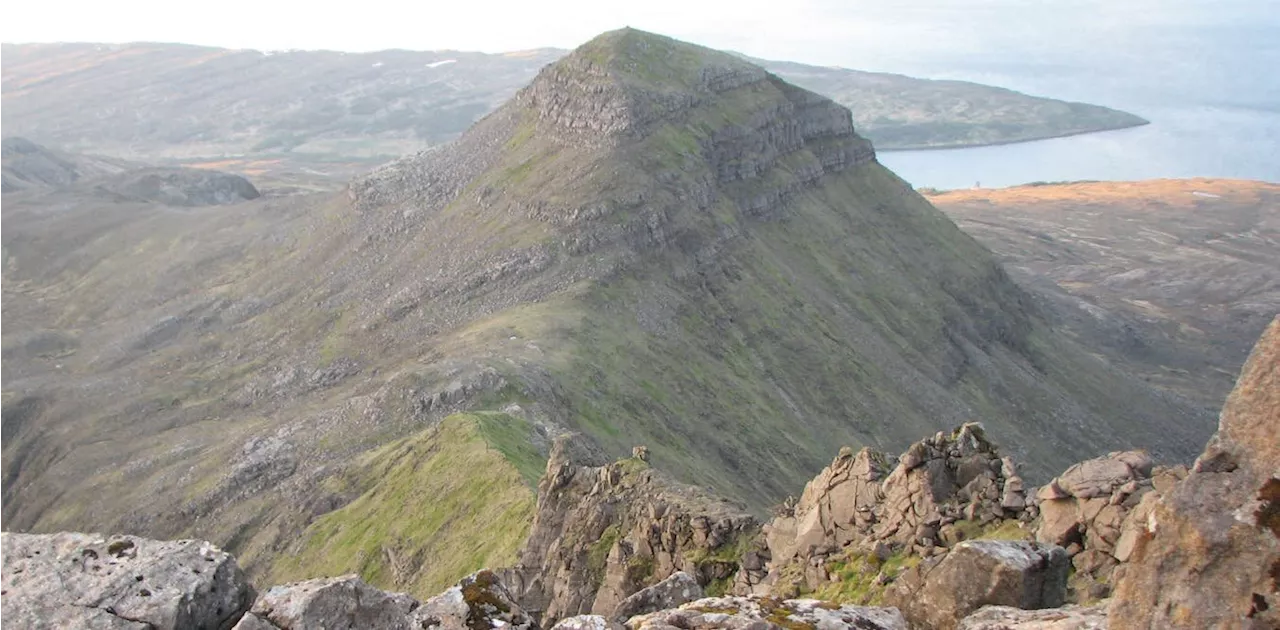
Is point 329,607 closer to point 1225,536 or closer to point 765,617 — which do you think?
point 765,617

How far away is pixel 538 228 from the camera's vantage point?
102m

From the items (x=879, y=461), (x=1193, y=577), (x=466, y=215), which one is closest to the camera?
(x=1193, y=577)

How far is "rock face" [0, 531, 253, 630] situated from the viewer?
17562 mm

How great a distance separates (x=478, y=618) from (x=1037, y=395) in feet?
358

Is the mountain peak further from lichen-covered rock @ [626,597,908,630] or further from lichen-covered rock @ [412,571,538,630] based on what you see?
lichen-covered rock @ [626,597,908,630]

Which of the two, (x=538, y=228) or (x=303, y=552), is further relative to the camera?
(x=538, y=228)

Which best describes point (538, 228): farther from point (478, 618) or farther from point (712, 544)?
point (478, 618)

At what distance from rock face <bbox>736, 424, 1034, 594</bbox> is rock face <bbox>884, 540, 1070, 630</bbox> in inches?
221

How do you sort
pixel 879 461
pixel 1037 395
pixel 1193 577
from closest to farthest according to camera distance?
pixel 1193 577
pixel 879 461
pixel 1037 395

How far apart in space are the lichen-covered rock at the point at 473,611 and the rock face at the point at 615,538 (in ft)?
46.9

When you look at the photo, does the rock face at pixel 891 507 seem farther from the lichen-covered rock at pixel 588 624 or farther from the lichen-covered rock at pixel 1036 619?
the lichen-covered rock at pixel 588 624

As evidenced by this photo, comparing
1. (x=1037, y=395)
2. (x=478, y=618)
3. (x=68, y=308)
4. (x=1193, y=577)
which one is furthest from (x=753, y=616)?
(x=68, y=308)

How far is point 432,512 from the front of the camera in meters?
58.6

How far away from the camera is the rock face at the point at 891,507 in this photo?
1118 inches
